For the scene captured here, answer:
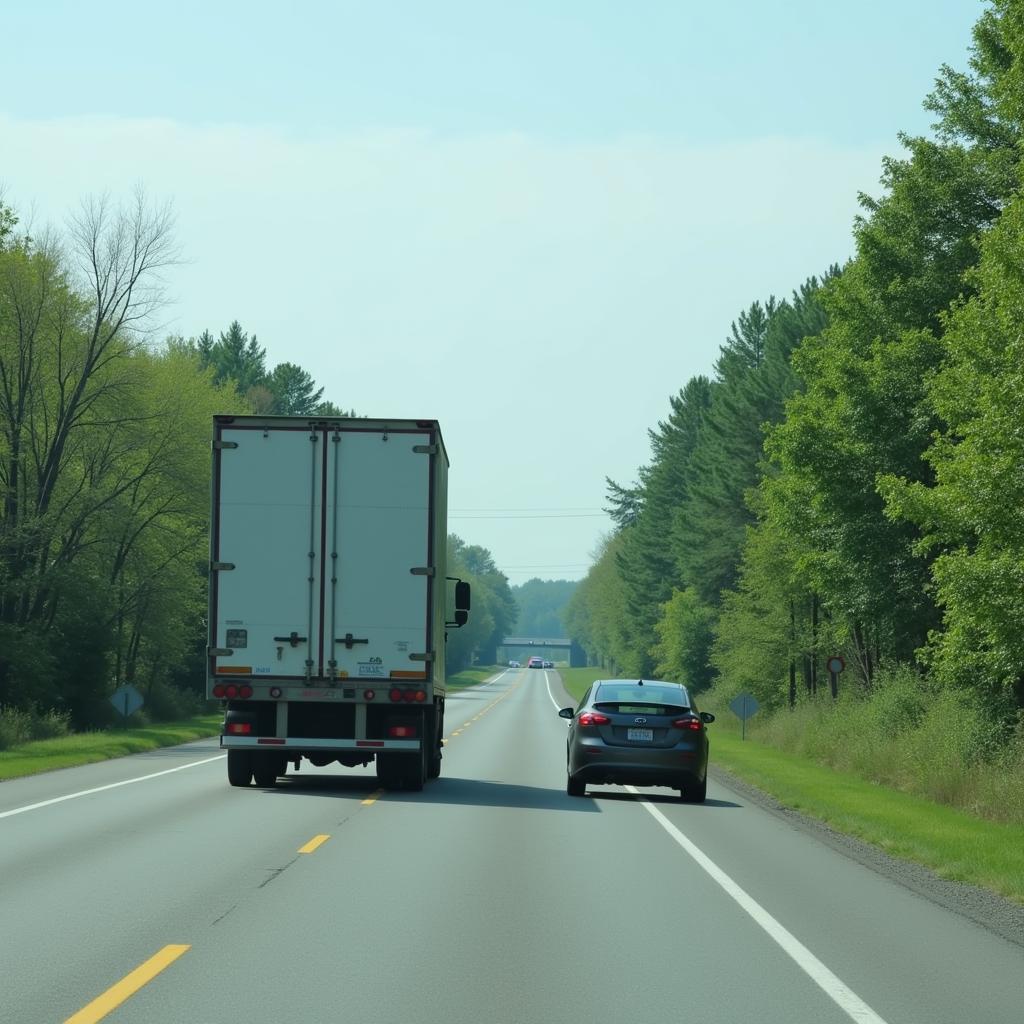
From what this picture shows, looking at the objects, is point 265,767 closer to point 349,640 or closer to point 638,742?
point 349,640

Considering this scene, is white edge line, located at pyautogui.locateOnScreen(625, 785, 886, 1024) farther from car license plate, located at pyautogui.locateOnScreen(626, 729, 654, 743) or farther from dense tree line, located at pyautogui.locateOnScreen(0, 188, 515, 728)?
dense tree line, located at pyautogui.locateOnScreen(0, 188, 515, 728)

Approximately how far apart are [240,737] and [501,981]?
46.0ft

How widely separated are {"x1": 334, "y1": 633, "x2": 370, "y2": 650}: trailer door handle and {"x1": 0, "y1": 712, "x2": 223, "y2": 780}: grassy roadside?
7748 millimetres

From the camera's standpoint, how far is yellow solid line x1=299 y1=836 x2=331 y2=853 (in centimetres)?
1546

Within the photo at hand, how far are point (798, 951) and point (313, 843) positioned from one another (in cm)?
695

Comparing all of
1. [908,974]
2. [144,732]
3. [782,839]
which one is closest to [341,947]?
[908,974]

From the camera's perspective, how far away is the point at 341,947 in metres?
10.0

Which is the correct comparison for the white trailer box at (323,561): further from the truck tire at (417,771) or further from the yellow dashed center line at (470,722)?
the yellow dashed center line at (470,722)

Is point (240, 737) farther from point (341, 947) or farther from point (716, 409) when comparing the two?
point (716, 409)

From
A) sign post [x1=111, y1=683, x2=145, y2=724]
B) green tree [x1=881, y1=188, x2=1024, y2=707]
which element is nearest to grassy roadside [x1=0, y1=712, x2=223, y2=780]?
sign post [x1=111, y1=683, x2=145, y2=724]

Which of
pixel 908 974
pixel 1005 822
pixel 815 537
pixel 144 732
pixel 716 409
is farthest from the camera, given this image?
pixel 716 409

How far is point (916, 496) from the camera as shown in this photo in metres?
25.3

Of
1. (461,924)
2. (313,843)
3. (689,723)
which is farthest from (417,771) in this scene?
(461,924)

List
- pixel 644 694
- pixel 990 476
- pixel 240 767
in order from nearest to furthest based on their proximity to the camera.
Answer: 1. pixel 990 476
2. pixel 644 694
3. pixel 240 767
